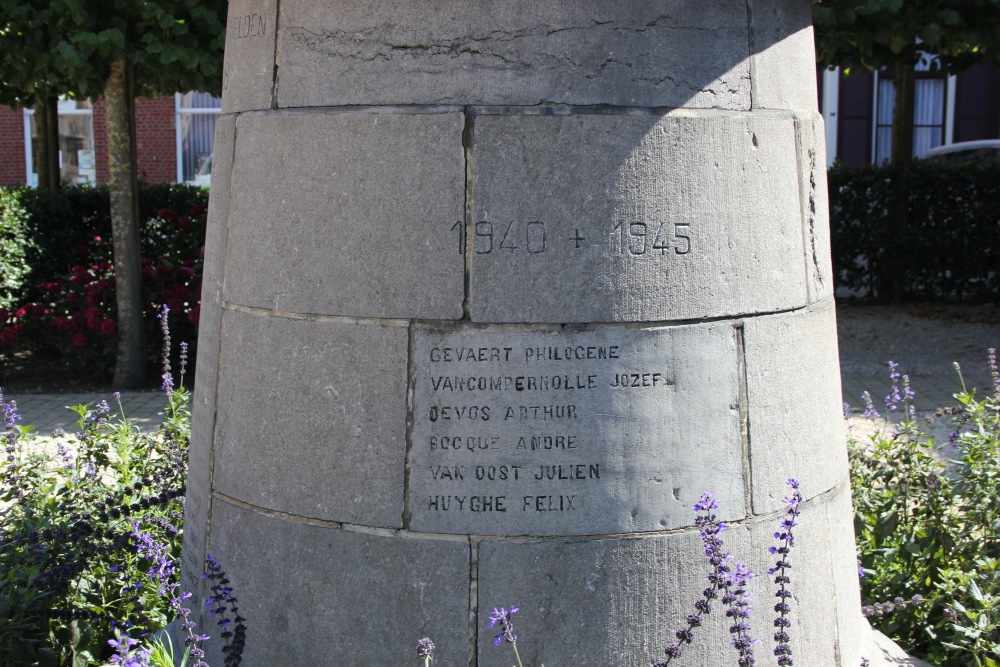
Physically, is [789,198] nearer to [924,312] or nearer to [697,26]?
[697,26]

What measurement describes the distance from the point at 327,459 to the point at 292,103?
1.00 m

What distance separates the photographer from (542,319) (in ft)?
8.93

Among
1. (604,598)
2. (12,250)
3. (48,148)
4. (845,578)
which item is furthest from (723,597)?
(48,148)

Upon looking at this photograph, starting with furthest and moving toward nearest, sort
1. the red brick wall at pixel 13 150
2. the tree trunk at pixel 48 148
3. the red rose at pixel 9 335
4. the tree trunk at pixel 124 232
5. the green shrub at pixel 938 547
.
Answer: the red brick wall at pixel 13 150, the tree trunk at pixel 48 148, the red rose at pixel 9 335, the tree trunk at pixel 124 232, the green shrub at pixel 938 547

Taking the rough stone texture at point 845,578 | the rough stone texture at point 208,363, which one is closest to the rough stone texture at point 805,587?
the rough stone texture at point 845,578

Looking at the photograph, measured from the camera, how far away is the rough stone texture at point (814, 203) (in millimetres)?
3035

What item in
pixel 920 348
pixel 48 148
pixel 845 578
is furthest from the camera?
pixel 48 148

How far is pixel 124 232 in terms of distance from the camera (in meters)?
9.05

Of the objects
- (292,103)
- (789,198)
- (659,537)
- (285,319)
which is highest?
(292,103)

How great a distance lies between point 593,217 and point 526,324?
0.33 m

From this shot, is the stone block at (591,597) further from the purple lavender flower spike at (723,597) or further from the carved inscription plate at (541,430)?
the purple lavender flower spike at (723,597)

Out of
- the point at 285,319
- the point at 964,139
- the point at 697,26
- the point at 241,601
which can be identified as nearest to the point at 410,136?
the point at 285,319

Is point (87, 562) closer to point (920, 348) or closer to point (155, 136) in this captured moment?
point (920, 348)

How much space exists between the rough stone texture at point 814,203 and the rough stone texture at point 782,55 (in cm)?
8
